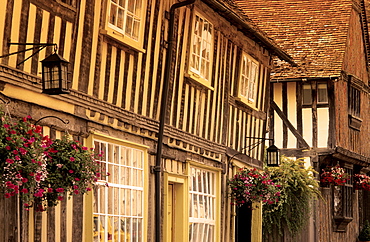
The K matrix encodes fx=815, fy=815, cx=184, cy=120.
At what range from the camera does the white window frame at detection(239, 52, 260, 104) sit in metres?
16.3

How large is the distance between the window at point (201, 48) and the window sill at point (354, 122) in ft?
34.6

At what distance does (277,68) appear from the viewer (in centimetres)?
2258

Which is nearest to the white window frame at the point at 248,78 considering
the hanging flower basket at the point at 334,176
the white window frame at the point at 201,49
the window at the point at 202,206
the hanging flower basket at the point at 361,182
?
the white window frame at the point at 201,49

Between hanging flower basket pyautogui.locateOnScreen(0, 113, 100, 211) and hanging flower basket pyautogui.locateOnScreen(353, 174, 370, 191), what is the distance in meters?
16.9

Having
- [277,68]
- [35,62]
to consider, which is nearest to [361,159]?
[277,68]

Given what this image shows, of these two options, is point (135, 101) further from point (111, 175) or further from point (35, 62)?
point (35, 62)

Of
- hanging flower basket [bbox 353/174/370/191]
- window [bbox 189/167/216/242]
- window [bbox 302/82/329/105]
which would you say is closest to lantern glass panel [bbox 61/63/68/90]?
window [bbox 189/167/216/242]

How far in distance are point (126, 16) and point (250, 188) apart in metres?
5.57

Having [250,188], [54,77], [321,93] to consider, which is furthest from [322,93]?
[54,77]

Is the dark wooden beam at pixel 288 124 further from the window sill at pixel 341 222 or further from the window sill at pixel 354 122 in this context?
the window sill at pixel 341 222

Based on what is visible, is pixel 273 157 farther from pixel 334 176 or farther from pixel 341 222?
pixel 341 222

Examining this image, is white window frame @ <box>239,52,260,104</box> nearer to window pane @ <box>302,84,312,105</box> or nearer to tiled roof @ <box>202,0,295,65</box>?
tiled roof @ <box>202,0,295,65</box>

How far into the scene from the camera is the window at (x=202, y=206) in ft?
A: 44.9

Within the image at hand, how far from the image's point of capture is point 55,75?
26.7 feet
